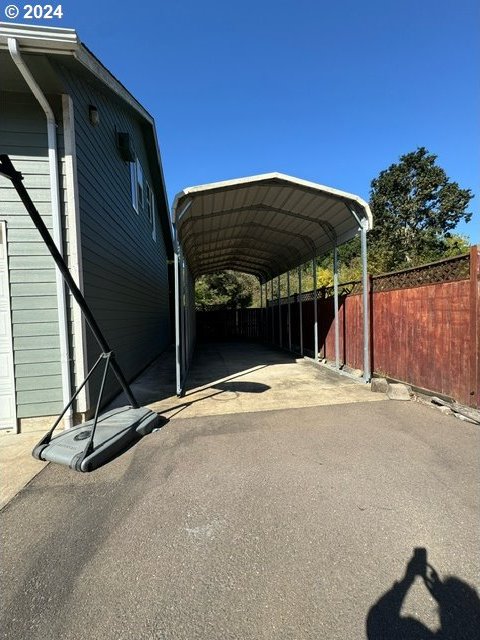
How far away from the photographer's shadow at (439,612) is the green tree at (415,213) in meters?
24.3

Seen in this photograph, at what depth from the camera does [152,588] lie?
1.81 metres

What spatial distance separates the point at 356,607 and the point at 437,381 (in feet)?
13.0

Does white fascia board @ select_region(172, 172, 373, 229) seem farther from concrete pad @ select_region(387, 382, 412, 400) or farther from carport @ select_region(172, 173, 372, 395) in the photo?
concrete pad @ select_region(387, 382, 412, 400)

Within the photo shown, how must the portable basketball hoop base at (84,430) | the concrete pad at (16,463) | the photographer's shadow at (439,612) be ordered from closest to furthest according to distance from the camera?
the photographer's shadow at (439,612) < the concrete pad at (16,463) < the portable basketball hoop base at (84,430)

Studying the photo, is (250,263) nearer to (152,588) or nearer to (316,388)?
(316,388)

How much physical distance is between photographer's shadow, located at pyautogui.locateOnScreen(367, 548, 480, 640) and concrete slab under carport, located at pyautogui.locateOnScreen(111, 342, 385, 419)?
3.19m

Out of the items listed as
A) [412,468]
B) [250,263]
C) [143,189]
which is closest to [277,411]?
[412,468]

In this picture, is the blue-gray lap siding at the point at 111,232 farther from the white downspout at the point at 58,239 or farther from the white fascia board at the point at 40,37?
the white fascia board at the point at 40,37

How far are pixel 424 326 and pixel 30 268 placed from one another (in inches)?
210

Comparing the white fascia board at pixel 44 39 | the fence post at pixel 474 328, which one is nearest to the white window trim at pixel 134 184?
the white fascia board at pixel 44 39

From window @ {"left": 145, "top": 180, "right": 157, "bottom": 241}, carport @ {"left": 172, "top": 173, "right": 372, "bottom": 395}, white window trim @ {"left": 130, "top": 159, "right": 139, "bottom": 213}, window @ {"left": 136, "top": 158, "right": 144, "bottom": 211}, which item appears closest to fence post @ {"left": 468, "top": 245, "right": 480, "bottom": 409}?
carport @ {"left": 172, "top": 173, "right": 372, "bottom": 395}

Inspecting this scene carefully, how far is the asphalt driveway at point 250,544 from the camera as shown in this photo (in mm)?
1622

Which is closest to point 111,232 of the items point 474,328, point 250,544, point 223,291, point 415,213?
point 250,544

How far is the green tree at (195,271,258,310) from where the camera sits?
81.9ft
